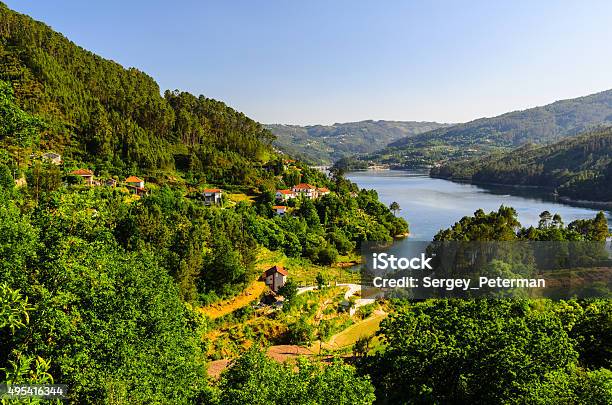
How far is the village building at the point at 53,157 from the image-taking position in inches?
1485

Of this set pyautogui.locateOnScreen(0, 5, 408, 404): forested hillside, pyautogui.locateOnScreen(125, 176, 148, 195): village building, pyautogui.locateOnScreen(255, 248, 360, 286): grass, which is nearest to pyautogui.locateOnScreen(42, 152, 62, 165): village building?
pyautogui.locateOnScreen(0, 5, 408, 404): forested hillside

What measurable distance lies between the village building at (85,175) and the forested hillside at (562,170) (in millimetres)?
92599

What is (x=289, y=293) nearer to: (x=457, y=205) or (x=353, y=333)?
(x=353, y=333)

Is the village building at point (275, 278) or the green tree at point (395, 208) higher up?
the green tree at point (395, 208)

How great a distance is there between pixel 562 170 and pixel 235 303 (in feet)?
385

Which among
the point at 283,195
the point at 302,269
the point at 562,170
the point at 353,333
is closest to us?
the point at 353,333

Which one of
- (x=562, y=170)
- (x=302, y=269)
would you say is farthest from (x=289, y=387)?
(x=562, y=170)

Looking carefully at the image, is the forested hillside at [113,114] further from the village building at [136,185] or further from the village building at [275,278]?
the village building at [275,278]

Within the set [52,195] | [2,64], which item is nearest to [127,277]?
[52,195]

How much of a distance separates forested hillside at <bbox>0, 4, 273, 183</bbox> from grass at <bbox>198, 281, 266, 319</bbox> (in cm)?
2377

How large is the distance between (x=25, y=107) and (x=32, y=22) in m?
32.3

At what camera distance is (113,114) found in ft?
170

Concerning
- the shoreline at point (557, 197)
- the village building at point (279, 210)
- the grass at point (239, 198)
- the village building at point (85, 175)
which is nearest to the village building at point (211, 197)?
the grass at point (239, 198)

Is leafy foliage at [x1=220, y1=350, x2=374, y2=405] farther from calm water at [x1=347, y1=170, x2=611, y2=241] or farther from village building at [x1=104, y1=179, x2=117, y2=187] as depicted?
calm water at [x1=347, y1=170, x2=611, y2=241]
